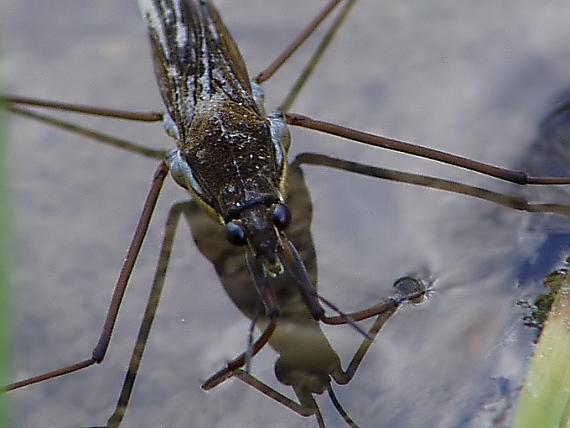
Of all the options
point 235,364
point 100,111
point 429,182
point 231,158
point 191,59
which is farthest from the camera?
point 191,59

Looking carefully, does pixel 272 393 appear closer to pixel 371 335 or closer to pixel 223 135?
pixel 371 335


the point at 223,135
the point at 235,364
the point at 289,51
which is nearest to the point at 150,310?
the point at 235,364

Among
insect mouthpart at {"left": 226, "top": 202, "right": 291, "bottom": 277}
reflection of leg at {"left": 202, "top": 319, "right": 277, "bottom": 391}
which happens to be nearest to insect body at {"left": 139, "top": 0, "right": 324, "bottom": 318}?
insect mouthpart at {"left": 226, "top": 202, "right": 291, "bottom": 277}

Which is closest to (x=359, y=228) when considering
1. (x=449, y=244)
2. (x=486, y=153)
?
(x=449, y=244)

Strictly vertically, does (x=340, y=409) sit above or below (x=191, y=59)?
below

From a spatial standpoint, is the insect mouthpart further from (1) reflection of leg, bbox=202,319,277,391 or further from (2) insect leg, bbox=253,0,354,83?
(2) insect leg, bbox=253,0,354,83

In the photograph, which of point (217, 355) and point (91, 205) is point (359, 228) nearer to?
point (217, 355)
